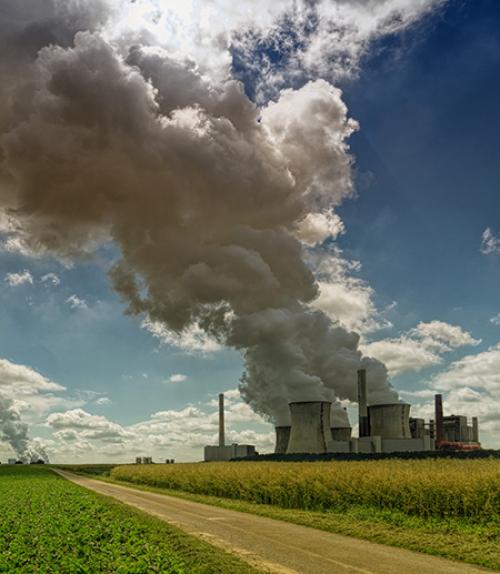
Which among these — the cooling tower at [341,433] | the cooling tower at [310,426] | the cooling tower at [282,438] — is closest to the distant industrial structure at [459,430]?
the cooling tower at [341,433]

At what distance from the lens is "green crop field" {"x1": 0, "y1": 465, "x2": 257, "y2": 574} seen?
15.0 metres

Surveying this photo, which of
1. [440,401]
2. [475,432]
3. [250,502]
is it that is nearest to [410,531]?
[250,502]

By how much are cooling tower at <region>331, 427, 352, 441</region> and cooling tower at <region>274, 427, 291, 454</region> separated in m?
8.30

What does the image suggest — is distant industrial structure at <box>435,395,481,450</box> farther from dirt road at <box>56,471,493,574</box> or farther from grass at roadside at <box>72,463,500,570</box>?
dirt road at <box>56,471,493,574</box>

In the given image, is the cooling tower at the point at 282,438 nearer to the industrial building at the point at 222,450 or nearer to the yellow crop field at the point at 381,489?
the industrial building at the point at 222,450

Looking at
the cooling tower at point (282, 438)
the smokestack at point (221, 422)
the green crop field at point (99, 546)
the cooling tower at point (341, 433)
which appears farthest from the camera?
the smokestack at point (221, 422)

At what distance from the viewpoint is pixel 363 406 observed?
89.9 m

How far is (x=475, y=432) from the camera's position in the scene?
119438 mm

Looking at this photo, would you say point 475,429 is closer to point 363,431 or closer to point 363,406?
point 363,431

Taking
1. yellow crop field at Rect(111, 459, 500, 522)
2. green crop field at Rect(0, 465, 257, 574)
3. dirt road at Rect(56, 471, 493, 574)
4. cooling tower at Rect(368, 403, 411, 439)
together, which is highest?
cooling tower at Rect(368, 403, 411, 439)

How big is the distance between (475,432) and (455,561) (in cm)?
10945

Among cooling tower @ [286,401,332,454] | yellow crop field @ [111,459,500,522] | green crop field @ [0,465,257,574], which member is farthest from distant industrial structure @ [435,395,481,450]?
green crop field @ [0,465,257,574]

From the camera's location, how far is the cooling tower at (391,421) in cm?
8531

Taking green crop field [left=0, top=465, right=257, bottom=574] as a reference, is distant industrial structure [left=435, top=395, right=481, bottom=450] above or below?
above
